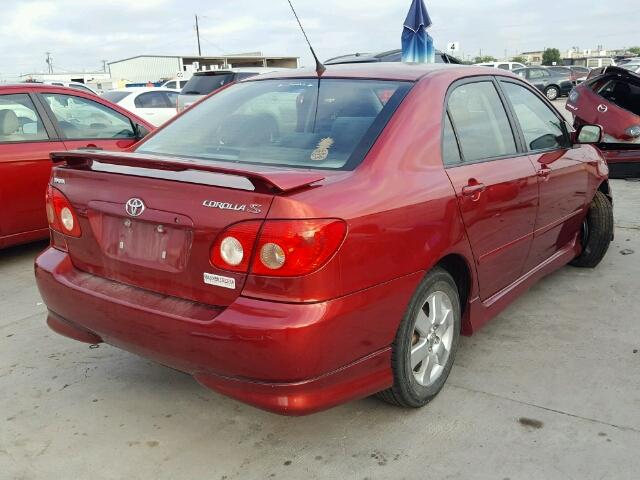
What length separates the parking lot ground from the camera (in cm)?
249

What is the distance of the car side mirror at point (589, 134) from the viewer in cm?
429

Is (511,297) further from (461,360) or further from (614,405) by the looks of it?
(614,405)

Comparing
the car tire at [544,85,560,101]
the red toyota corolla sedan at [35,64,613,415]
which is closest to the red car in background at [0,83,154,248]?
the red toyota corolla sedan at [35,64,613,415]

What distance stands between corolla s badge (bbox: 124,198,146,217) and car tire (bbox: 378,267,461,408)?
1.15 meters

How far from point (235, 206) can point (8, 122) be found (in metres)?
3.90

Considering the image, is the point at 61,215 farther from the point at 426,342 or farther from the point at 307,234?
the point at 426,342

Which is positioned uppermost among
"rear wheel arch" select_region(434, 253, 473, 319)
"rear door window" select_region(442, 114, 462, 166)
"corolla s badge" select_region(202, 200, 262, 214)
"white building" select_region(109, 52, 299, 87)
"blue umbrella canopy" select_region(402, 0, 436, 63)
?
"white building" select_region(109, 52, 299, 87)

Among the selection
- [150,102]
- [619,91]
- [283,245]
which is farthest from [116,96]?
[283,245]

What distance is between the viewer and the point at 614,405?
290 centimetres

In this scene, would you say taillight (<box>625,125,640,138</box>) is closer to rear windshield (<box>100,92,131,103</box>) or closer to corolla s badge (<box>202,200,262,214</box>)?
corolla s badge (<box>202,200,262,214</box>)

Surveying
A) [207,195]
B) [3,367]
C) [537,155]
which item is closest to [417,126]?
[207,195]

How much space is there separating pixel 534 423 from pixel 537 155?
5.45ft

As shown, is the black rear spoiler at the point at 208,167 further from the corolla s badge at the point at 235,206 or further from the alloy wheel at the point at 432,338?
the alloy wheel at the point at 432,338

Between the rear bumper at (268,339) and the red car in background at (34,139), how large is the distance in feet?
9.65
